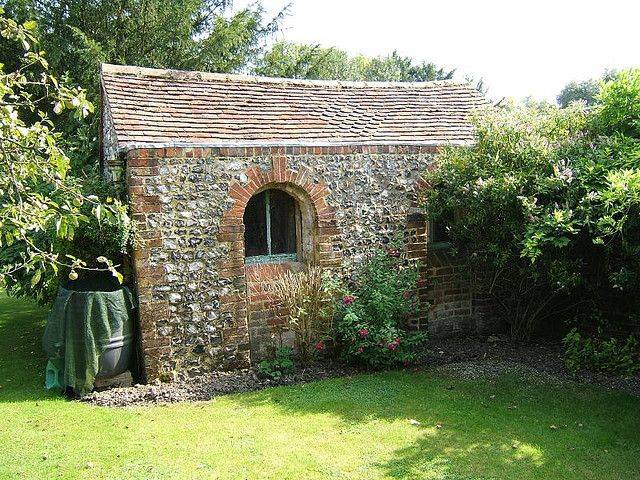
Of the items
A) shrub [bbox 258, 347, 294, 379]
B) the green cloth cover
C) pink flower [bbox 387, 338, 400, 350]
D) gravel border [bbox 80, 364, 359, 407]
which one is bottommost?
gravel border [bbox 80, 364, 359, 407]

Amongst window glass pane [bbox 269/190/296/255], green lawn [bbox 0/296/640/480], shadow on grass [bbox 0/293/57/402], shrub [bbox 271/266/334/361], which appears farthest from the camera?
window glass pane [bbox 269/190/296/255]

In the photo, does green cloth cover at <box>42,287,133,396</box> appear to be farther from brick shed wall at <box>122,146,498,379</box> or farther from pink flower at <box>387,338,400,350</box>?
pink flower at <box>387,338,400,350</box>

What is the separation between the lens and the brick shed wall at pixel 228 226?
24.4 ft

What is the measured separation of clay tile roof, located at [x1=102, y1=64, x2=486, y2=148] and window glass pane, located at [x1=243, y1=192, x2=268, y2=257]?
102 centimetres

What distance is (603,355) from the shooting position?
7.77 metres

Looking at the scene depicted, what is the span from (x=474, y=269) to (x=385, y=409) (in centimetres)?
361

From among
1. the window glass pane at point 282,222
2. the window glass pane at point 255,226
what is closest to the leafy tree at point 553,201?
the window glass pane at point 282,222

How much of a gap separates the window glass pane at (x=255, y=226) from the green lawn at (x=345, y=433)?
232cm

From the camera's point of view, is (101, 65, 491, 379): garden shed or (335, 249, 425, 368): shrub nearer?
(101, 65, 491, 379): garden shed

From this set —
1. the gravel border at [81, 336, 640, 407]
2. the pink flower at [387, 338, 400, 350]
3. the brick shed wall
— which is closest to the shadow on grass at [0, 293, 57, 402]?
the gravel border at [81, 336, 640, 407]

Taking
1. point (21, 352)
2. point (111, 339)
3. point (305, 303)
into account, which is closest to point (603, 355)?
point (305, 303)

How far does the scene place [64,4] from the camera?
1556 cm

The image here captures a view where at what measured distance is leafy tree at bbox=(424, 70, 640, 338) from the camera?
21.2ft

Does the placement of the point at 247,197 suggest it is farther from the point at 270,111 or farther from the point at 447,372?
the point at 447,372
